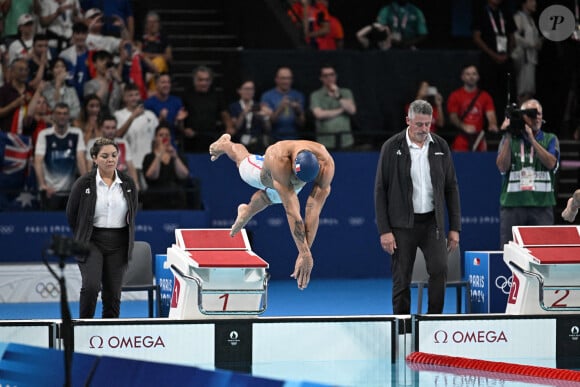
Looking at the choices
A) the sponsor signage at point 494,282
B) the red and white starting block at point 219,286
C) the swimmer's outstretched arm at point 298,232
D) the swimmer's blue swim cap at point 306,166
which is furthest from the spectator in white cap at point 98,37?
the swimmer's blue swim cap at point 306,166

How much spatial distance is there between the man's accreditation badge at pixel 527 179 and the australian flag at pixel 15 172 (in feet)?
21.0

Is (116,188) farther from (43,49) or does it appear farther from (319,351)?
(43,49)

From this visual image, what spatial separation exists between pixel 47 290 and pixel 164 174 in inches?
82.2

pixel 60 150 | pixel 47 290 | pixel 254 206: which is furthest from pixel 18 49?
pixel 254 206

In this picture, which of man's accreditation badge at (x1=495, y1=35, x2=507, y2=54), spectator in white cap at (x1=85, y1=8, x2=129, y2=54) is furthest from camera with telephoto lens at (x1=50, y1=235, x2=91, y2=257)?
man's accreditation badge at (x1=495, y1=35, x2=507, y2=54)

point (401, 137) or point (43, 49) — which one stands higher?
point (43, 49)

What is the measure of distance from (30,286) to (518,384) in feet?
24.0

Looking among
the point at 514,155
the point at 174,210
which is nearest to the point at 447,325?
the point at 514,155

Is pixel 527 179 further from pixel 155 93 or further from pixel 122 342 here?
pixel 155 93

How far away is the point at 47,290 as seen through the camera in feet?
46.6

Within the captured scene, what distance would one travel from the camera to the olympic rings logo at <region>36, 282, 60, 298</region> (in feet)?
46.4

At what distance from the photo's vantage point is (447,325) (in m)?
9.74

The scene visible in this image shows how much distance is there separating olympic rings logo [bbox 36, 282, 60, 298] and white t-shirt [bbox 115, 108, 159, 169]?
1.88 meters

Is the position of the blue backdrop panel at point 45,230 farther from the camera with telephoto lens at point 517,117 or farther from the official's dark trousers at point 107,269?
the camera with telephoto lens at point 517,117
